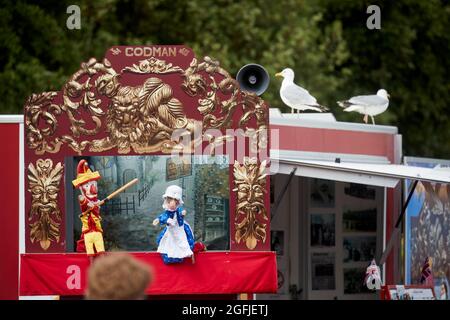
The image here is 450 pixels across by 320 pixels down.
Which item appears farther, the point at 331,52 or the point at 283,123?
the point at 331,52

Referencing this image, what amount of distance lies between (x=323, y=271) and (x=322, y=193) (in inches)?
39.2

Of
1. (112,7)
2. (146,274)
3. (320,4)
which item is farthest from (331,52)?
(146,274)

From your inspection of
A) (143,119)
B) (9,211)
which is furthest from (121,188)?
(9,211)

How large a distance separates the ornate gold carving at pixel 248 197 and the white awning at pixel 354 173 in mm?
667

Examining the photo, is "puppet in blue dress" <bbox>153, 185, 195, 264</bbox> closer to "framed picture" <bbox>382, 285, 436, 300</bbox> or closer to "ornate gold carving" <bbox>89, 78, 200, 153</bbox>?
"ornate gold carving" <bbox>89, 78, 200, 153</bbox>

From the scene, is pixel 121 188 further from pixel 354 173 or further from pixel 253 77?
pixel 354 173

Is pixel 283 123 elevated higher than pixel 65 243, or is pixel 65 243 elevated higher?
pixel 283 123

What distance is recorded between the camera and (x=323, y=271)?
57.0 ft

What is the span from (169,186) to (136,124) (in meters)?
0.69

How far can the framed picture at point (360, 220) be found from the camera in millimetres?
17375

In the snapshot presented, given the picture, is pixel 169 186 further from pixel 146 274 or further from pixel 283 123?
pixel 146 274

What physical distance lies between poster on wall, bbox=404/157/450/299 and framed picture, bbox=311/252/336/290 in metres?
1.32
